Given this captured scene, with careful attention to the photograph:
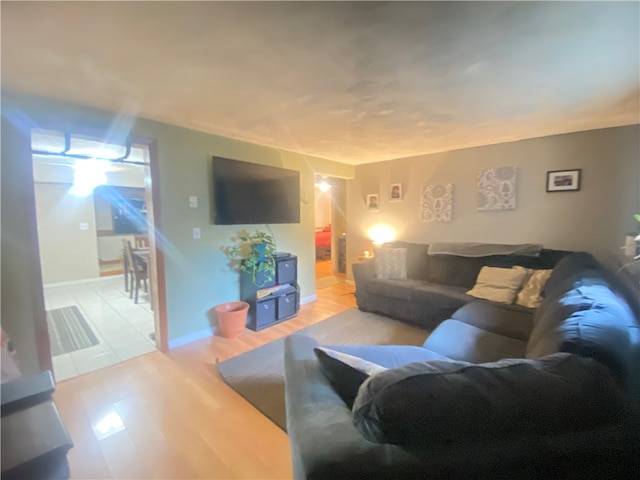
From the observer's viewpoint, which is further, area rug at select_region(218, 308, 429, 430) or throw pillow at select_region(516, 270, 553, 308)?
throw pillow at select_region(516, 270, 553, 308)

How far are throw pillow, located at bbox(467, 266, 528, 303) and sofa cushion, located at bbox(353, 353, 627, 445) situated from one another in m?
2.24

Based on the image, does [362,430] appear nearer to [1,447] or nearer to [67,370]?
[1,447]

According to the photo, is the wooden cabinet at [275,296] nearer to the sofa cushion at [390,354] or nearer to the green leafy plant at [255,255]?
the green leafy plant at [255,255]

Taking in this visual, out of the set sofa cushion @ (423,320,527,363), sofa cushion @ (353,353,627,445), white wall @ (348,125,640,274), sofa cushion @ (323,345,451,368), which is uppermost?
white wall @ (348,125,640,274)

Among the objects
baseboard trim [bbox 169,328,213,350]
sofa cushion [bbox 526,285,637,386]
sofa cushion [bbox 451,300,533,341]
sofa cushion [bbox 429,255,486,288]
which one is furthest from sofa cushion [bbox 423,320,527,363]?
baseboard trim [bbox 169,328,213,350]

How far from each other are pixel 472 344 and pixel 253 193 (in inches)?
103

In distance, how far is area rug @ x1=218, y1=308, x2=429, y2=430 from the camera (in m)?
2.07

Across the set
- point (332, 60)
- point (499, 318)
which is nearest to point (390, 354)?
point (499, 318)

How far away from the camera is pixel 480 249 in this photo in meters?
3.42

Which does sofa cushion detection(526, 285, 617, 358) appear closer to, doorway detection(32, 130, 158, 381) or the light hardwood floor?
the light hardwood floor

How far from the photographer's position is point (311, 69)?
65.1 inches

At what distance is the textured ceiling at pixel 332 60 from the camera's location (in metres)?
1.20

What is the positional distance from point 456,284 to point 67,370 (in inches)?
154

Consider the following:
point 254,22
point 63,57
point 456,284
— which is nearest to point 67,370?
point 63,57
